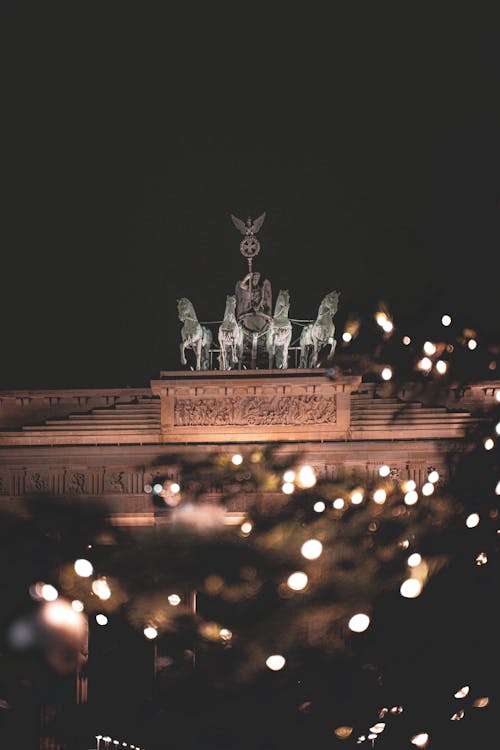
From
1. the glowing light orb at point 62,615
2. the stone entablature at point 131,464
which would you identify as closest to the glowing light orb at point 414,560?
the glowing light orb at point 62,615

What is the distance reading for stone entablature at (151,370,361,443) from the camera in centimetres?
1845

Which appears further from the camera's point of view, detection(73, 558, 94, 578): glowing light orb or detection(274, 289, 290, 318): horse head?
detection(274, 289, 290, 318): horse head

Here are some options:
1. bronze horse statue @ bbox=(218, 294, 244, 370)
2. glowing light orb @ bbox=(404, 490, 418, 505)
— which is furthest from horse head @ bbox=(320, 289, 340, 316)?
Result: glowing light orb @ bbox=(404, 490, 418, 505)

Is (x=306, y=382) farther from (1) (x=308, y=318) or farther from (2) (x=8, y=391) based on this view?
(2) (x=8, y=391)

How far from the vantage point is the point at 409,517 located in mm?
9641

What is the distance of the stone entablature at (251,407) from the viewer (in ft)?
60.5

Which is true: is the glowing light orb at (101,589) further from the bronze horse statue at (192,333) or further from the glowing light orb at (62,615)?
the bronze horse statue at (192,333)

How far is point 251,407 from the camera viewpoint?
1856cm

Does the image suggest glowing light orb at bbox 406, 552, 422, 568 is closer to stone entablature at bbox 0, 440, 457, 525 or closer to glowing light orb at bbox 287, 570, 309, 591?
glowing light orb at bbox 287, 570, 309, 591

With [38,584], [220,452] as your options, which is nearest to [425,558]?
[38,584]

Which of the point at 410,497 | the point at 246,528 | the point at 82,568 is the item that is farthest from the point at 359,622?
the point at 246,528

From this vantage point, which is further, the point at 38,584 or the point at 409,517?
the point at 409,517

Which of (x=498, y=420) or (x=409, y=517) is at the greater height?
(x=498, y=420)

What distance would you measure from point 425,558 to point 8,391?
485 inches
